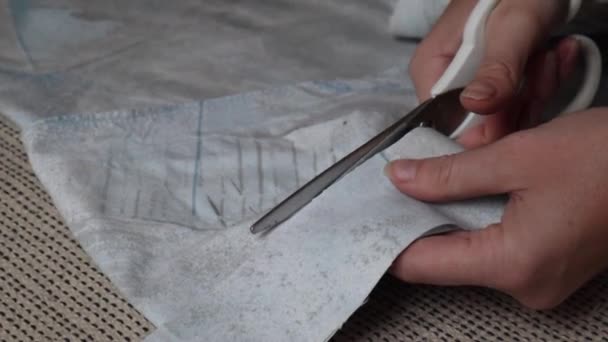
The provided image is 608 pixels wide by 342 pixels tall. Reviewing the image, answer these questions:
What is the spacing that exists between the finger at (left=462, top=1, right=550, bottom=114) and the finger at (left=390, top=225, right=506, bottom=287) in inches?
2.8

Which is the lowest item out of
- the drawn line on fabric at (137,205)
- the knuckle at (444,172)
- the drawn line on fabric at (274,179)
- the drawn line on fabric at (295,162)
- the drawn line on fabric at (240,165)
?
the drawn line on fabric at (137,205)

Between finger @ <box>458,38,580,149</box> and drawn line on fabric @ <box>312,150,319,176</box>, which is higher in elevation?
finger @ <box>458,38,580,149</box>

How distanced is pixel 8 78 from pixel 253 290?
0.28 metres

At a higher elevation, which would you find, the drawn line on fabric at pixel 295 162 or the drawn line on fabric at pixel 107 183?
the drawn line on fabric at pixel 295 162

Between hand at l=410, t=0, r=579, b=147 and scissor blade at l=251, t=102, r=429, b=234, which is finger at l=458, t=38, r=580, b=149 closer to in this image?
hand at l=410, t=0, r=579, b=147

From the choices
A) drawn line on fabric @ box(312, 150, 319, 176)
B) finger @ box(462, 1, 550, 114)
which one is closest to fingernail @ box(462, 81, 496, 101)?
finger @ box(462, 1, 550, 114)

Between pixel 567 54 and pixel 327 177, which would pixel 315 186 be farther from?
pixel 567 54

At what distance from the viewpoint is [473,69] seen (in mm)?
504

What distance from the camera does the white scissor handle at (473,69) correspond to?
1.62 feet

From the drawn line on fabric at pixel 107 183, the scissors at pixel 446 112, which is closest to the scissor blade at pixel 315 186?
the scissors at pixel 446 112

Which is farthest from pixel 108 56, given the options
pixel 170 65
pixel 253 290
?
pixel 253 290

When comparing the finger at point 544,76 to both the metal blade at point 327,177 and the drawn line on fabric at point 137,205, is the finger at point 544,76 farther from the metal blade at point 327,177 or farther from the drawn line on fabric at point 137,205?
the drawn line on fabric at point 137,205

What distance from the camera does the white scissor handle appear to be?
1.62ft

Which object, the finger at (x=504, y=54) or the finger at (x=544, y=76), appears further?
the finger at (x=544, y=76)
